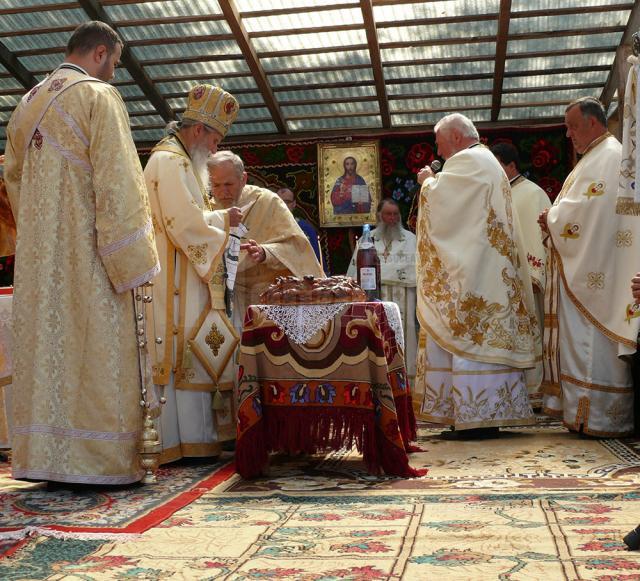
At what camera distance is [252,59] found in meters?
9.35

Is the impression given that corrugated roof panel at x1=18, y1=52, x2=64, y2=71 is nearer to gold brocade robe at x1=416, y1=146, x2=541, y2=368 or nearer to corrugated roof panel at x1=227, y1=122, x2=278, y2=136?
corrugated roof panel at x1=227, y1=122, x2=278, y2=136

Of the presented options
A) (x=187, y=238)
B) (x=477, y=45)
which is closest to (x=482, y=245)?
(x=187, y=238)

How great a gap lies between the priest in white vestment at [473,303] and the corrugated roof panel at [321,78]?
14.0 ft

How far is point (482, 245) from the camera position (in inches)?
220

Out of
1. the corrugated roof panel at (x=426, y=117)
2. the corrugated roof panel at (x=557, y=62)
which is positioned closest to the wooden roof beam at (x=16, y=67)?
the corrugated roof panel at (x=426, y=117)

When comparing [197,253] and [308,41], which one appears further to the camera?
[308,41]

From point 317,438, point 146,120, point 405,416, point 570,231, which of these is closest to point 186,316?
point 317,438

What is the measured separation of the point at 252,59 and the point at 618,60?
351 cm

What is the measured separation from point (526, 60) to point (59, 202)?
6644mm

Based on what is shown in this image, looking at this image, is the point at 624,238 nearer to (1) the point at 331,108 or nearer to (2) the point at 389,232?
(2) the point at 389,232

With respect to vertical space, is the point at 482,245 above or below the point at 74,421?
above

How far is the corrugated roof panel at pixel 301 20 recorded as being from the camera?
8969 millimetres

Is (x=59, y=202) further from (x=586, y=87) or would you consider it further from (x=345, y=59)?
(x=586, y=87)

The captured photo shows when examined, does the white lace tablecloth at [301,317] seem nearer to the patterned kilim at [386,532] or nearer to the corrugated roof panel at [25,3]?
the patterned kilim at [386,532]
